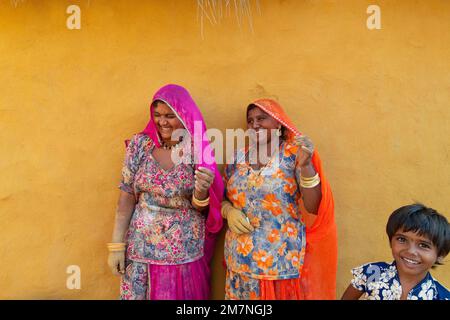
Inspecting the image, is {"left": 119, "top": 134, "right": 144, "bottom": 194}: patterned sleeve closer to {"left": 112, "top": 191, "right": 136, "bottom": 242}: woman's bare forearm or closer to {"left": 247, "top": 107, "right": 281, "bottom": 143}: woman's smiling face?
{"left": 112, "top": 191, "right": 136, "bottom": 242}: woman's bare forearm

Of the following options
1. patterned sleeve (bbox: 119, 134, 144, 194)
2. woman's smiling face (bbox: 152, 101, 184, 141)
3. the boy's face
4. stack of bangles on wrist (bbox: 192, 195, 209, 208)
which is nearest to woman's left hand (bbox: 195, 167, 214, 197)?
stack of bangles on wrist (bbox: 192, 195, 209, 208)

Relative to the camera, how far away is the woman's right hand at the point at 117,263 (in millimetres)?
2590

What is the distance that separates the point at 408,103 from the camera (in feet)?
9.19

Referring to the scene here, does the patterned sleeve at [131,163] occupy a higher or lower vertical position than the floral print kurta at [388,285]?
higher

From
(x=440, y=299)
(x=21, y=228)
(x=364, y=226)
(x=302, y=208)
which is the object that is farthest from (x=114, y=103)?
(x=440, y=299)

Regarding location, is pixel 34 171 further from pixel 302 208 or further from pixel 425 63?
pixel 425 63

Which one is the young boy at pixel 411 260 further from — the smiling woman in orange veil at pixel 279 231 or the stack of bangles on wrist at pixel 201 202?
the stack of bangles on wrist at pixel 201 202

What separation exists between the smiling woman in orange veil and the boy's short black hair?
455 mm

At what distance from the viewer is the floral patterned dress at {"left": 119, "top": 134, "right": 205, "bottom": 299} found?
2.54 meters

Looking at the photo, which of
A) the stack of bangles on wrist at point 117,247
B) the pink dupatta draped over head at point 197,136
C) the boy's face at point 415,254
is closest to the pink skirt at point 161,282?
the stack of bangles on wrist at point 117,247

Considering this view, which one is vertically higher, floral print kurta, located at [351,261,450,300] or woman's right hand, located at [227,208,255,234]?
woman's right hand, located at [227,208,255,234]

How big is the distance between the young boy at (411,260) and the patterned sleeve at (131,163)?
4.83 feet

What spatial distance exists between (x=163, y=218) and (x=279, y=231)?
718 millimetres

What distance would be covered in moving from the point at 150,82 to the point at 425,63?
190cm
